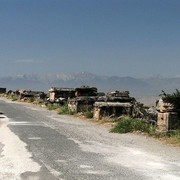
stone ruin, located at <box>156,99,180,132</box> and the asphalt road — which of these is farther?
stone ruin, located at <box>156,99,180,132</box>

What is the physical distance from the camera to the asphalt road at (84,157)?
9383 mm

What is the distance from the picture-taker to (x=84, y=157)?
11.5 metres

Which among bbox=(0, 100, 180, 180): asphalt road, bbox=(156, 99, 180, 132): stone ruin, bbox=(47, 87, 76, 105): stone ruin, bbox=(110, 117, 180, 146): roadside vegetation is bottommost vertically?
bbox=(0, 100, 180, 180): asphalt road

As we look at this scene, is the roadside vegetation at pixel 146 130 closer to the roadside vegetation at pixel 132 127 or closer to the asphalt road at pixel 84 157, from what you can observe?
the roadside vegetation at pixel 132 127

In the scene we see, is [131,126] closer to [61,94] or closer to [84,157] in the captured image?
[84,157]

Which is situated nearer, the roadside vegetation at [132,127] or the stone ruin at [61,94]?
the roadside vegetation at [132,127]

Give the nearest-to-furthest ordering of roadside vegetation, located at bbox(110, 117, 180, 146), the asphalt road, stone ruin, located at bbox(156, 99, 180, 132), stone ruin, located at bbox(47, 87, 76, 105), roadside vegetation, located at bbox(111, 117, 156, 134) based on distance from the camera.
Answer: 1. the asphalt road
2. roadside vegetation, located at bbox(110, 117, 180, 146)
3. stone ruin, located at bbox(156, 99, 180, 132)
4. roadside vegetation, located at bbox(111, 117, 156, 134)
5. stone ruin, located at bbox(47, 87, 76, 105)

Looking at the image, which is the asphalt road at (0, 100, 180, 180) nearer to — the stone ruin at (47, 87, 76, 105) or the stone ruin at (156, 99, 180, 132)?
the stone ruin at (156, 99, 180, 132)

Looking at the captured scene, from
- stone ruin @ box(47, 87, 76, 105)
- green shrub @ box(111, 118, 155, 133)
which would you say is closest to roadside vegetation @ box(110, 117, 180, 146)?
green shrub @ box(111, 118, 155, 133)

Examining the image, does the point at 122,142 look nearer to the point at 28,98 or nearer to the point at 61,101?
the point at 61,101

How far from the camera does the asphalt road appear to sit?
369 inches

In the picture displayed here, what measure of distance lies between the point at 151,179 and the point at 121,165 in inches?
59.5

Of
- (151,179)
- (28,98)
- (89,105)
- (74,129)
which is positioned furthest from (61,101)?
(151,179)

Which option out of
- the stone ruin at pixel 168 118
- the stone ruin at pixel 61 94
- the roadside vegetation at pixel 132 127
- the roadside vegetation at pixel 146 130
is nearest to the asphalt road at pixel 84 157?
the roadside vegetation at pixel 146 130
